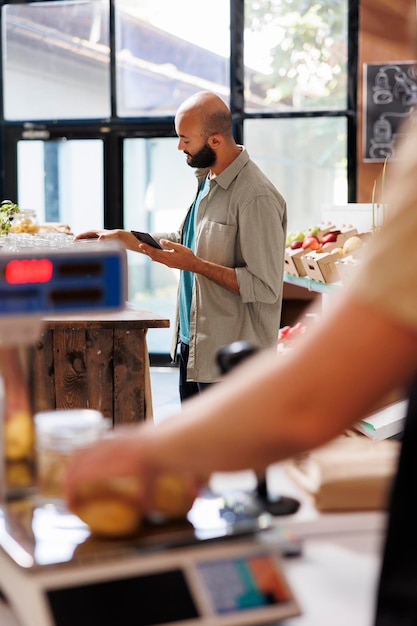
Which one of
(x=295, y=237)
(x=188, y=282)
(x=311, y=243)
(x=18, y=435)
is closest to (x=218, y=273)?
(x=188, y=282)

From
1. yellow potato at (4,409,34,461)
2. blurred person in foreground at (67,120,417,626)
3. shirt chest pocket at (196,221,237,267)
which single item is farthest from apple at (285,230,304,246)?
blurred person in foreground at (67,120,417,626)

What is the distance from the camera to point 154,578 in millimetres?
1037

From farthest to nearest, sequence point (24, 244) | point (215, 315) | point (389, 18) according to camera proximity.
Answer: point (389, 18)
point (24, 244)
point (215, 315)

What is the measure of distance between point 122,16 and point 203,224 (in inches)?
196

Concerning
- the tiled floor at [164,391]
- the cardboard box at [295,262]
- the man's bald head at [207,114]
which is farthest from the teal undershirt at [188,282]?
the tiled floor at [164,391]

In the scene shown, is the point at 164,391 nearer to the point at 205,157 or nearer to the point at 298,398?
the point at 205,157

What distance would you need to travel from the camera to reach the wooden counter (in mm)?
3928

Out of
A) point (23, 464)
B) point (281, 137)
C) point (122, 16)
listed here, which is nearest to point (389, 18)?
point (281, 137)

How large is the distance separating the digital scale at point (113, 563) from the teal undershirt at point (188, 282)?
3027 mm

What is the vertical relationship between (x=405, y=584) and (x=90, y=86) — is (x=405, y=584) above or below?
below

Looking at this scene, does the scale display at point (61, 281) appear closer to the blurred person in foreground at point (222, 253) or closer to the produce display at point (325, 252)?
the blurred person in foreground at point (222, 253)

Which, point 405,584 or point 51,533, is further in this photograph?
point 51,533

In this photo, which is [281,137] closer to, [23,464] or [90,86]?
[90,86]

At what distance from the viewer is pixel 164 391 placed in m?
7.31
